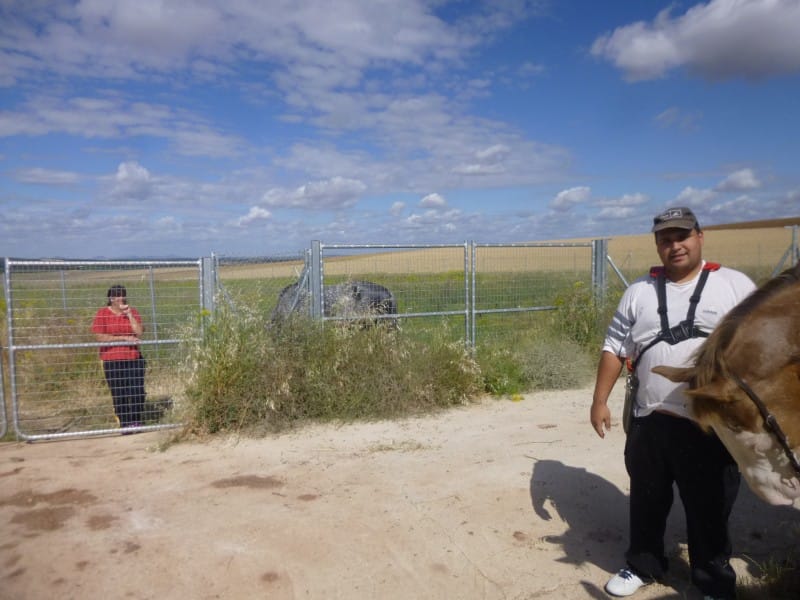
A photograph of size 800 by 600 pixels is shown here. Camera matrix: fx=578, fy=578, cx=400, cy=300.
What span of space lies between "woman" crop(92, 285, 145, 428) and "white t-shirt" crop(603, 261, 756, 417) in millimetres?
5115

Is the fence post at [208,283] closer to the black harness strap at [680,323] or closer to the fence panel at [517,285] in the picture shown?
the fence panel at [517,285]

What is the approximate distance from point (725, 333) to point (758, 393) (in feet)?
0.93

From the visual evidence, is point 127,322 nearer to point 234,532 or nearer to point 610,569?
point 234,532

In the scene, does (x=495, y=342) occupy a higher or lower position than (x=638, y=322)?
lower

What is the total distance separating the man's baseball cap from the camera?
3023 mm

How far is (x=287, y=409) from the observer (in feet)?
20.9

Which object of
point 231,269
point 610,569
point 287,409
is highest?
point 231,269

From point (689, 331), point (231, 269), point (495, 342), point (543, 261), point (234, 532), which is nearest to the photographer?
point (689, 331)

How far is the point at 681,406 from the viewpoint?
9.74 ft

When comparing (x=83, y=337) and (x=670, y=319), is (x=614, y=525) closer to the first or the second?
(x=670, y=319)

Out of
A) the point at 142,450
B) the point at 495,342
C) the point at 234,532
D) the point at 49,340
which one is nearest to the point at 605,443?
the point at 495,342

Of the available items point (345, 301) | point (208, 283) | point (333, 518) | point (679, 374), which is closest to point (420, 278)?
point (345, 301)

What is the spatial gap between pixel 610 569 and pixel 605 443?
233cm

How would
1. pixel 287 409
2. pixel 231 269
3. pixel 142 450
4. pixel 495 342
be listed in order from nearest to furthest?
pixel 142 450 → pixel 287 409 → pixel 231 269 → pixel 495 342
